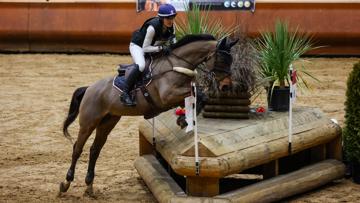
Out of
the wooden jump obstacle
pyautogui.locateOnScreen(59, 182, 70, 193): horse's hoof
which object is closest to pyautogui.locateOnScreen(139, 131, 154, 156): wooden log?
the wooden jump obstacle

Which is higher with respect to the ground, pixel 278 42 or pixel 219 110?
pixel 278 42

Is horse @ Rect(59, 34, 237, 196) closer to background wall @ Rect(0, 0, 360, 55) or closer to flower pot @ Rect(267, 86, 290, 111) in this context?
flower pot @ Rect(267, 86, 290, 111)

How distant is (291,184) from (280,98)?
3.60ft

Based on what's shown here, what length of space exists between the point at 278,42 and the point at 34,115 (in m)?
5.73

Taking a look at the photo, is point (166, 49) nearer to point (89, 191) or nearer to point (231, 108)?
point (231, 108)

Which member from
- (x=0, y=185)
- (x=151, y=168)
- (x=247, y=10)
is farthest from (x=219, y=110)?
(x=247, y=10)

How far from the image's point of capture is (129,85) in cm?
767

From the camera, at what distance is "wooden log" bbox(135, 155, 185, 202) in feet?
23.7

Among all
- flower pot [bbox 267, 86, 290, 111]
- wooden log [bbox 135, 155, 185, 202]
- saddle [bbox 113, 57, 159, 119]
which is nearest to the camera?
wooden log [bbox 135, 155, 185, 202]

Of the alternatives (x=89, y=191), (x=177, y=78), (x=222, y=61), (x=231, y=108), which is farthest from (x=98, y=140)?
(x=222, y=61)

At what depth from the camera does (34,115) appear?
1278 cm

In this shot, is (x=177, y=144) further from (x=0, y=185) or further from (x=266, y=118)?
(x=0, y=185)

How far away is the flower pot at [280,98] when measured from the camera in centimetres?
824

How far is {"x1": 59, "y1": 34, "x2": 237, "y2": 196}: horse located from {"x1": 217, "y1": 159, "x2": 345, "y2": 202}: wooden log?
3.60ft
